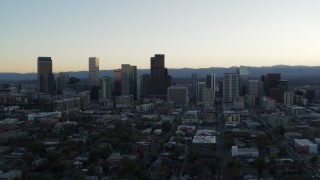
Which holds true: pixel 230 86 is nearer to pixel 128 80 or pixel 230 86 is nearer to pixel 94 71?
pixel 128 80

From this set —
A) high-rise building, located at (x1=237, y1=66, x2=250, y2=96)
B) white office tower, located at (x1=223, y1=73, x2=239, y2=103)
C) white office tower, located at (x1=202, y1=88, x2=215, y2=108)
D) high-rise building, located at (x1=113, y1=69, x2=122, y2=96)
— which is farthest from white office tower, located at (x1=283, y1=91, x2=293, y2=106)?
high-rise building, located at (x1=113, y1=69, x2=122, y2=96)

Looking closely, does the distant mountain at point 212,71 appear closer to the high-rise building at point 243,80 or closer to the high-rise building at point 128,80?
the high-rise building at point 243,80

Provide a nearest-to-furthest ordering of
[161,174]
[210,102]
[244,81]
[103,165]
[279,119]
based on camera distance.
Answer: [161,174] → [103,165] → [279,119] → [210,102] → [244,81]

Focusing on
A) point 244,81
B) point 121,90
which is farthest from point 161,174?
point 244,81

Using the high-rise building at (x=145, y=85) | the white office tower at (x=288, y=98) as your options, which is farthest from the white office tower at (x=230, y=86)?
the high-rise building at (x=145, y=85)

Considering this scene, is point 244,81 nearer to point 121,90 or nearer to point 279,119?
point 121,90

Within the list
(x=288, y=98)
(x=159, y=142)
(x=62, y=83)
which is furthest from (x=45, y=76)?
(x=159, y=142)

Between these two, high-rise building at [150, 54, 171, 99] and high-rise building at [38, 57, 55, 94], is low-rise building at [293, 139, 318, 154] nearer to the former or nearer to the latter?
high-rise building at [150, 54, 171, 99]
